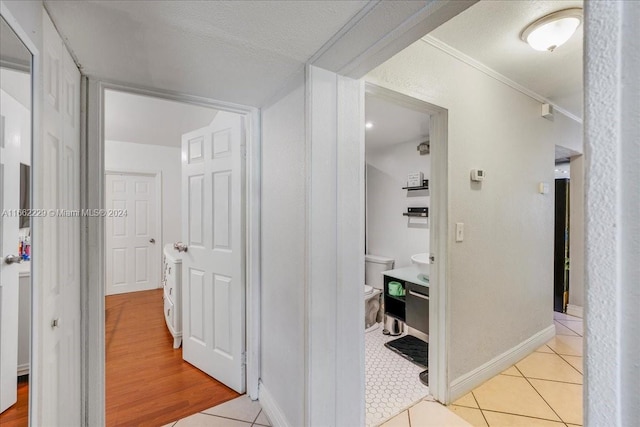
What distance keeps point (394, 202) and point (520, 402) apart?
7.67 feet

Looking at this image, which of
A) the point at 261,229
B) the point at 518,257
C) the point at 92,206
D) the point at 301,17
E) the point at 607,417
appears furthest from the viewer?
the point at 518,257

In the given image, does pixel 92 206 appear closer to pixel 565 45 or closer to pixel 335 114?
pixel 335 114

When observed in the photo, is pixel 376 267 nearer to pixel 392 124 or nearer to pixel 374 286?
pixel 374 286

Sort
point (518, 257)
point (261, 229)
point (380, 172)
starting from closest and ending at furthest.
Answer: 1. point (261, 229)
2. point (518, 257)
3. point (380, 172)

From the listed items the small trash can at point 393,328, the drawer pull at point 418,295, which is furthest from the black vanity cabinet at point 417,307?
the small trash can at point 393,328

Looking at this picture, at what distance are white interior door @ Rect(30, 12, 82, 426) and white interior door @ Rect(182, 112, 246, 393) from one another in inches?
32.2

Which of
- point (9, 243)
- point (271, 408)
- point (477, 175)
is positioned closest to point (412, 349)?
point (271, 408)

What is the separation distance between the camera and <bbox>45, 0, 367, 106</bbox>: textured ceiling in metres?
0.94

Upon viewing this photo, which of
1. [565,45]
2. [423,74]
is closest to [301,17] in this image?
[423,74]

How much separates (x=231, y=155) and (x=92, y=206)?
2.80 feet

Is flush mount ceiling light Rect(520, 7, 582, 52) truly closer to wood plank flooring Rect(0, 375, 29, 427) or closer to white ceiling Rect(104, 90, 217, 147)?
white ceiling Rect(104, 90, 217, 147)

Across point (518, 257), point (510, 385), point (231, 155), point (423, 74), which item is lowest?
point (510, 385)

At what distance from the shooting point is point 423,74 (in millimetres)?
1646

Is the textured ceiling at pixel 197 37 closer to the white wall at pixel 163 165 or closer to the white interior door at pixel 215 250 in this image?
the white interior door at pixel 215 250
